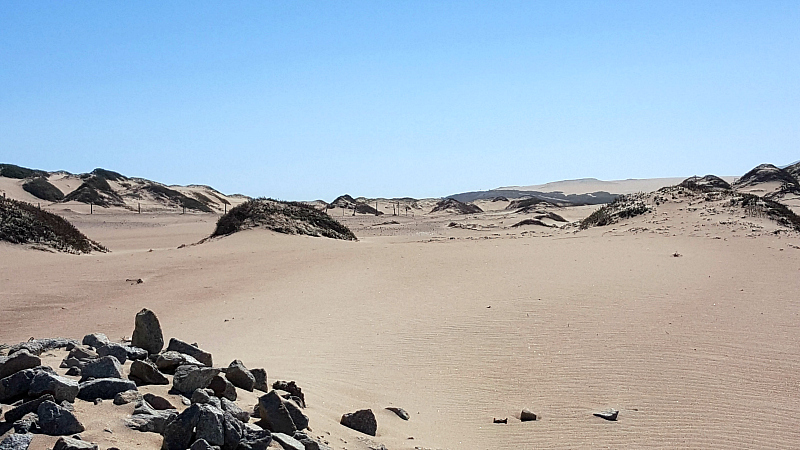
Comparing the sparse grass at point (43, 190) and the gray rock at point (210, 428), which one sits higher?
the sparse grass at point (43, 190)

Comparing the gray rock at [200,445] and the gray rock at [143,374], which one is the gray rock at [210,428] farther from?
the gray rock at [143,374]

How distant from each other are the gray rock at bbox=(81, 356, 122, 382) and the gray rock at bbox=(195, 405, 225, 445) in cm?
111

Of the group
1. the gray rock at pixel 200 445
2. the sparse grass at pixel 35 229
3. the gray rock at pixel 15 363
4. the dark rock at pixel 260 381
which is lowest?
the dark rock at pixel 260 381

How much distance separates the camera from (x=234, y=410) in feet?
14.1

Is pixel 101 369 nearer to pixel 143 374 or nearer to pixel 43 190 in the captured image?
pixel 143 374

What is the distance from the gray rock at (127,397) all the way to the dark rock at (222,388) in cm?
58

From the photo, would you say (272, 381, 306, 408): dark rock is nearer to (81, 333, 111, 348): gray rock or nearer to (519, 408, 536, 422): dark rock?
(81, 333, 111, 348): gray rock

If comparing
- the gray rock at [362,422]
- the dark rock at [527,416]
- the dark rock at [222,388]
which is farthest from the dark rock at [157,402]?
the dark rock at [527,416]

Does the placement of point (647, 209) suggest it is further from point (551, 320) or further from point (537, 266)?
point (551, 320)

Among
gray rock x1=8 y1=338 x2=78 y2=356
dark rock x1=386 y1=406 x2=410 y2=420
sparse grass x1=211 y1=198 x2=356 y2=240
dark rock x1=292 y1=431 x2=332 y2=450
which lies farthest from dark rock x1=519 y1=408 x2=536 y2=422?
sparse grass x1=211 y1=198 x2=356 y2=240

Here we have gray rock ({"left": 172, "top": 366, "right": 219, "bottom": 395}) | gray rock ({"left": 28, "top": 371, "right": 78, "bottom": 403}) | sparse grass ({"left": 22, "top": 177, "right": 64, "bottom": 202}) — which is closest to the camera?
gray rock ({"left": 28, "top": 371, "right": 78, "bottom": 403})

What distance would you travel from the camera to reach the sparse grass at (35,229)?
16.4m

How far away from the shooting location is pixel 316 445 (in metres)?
4.18

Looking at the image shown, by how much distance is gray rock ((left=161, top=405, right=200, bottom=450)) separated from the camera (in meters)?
3.60
